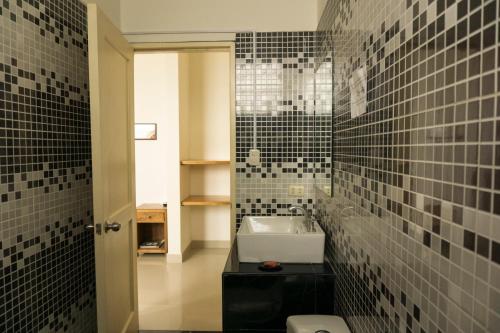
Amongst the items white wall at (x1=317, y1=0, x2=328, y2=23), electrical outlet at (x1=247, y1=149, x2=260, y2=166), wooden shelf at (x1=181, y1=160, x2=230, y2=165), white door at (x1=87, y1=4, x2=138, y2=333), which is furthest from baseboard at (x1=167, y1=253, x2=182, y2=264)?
white wall at (x1=317, y1=0, x2=328, y2=23)

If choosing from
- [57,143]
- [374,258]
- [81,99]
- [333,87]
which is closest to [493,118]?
[374,258]

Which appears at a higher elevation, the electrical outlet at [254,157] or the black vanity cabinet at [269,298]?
the electrical outlet at [254,157]

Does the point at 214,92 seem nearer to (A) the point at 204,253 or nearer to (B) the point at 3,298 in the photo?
(A) the point at 204,253

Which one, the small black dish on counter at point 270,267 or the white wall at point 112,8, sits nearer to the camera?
the small black dish on counter at point 270,267

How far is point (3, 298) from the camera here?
137cm

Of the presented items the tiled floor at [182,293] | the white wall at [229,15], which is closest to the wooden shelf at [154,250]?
the tiled floor at [182,293]

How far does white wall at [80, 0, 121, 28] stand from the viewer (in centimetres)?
222

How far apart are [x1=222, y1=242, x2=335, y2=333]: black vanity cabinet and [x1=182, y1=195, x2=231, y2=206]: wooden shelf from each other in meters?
2.29

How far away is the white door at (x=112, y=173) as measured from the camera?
5.62 ft

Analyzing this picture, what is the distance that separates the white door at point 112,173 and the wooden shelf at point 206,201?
159cm

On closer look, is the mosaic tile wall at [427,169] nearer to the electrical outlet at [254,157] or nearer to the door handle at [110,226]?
the electrical outlet at [254,157]

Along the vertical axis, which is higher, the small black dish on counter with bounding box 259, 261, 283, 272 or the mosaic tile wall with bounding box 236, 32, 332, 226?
the mosaic tile wall with bounding box 236, 32, 332, 226

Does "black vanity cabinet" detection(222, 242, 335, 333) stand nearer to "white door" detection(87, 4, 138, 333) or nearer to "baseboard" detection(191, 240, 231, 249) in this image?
"white door" detection(87, 4, 138, 333)

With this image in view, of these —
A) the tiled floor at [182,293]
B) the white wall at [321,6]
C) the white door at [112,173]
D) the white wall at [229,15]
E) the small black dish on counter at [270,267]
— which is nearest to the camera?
the white door at [112,173]
